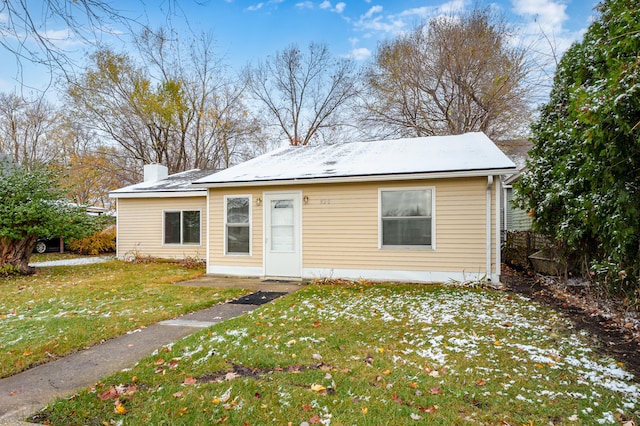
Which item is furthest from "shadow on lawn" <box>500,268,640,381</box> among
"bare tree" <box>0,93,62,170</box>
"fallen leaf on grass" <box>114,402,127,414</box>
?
"bare tree" <box>0,93,62,170</box>

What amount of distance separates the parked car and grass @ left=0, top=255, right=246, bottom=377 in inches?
307

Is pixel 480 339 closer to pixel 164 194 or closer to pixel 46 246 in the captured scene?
pixel 164 194

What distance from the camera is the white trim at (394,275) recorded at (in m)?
8.26

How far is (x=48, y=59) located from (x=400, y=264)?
7431 mm

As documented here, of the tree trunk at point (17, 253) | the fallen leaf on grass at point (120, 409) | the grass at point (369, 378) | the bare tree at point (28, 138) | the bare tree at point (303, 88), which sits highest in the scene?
the bare tree at point (303, 88)

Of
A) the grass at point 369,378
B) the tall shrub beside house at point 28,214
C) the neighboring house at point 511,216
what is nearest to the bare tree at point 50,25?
the grass at point 369,378

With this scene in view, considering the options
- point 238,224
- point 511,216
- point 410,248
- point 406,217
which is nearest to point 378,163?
point 406,217

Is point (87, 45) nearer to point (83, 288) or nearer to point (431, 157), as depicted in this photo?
point (83, 288)

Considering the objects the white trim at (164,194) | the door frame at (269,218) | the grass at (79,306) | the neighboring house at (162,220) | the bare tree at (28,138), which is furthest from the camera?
the bare tree at (28,138)

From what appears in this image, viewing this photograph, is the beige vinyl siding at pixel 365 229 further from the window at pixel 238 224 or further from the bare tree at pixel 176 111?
the bare tree at pixel 176 111

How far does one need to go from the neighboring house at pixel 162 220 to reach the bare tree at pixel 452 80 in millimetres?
12088

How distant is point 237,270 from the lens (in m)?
9.95

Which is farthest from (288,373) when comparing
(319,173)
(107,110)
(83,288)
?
(107,110)

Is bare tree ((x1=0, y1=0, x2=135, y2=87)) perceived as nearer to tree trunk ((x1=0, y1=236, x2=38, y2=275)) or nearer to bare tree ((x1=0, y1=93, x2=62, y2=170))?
tree trunk ((x1=0, y1=236, x2=38, y2=275))
